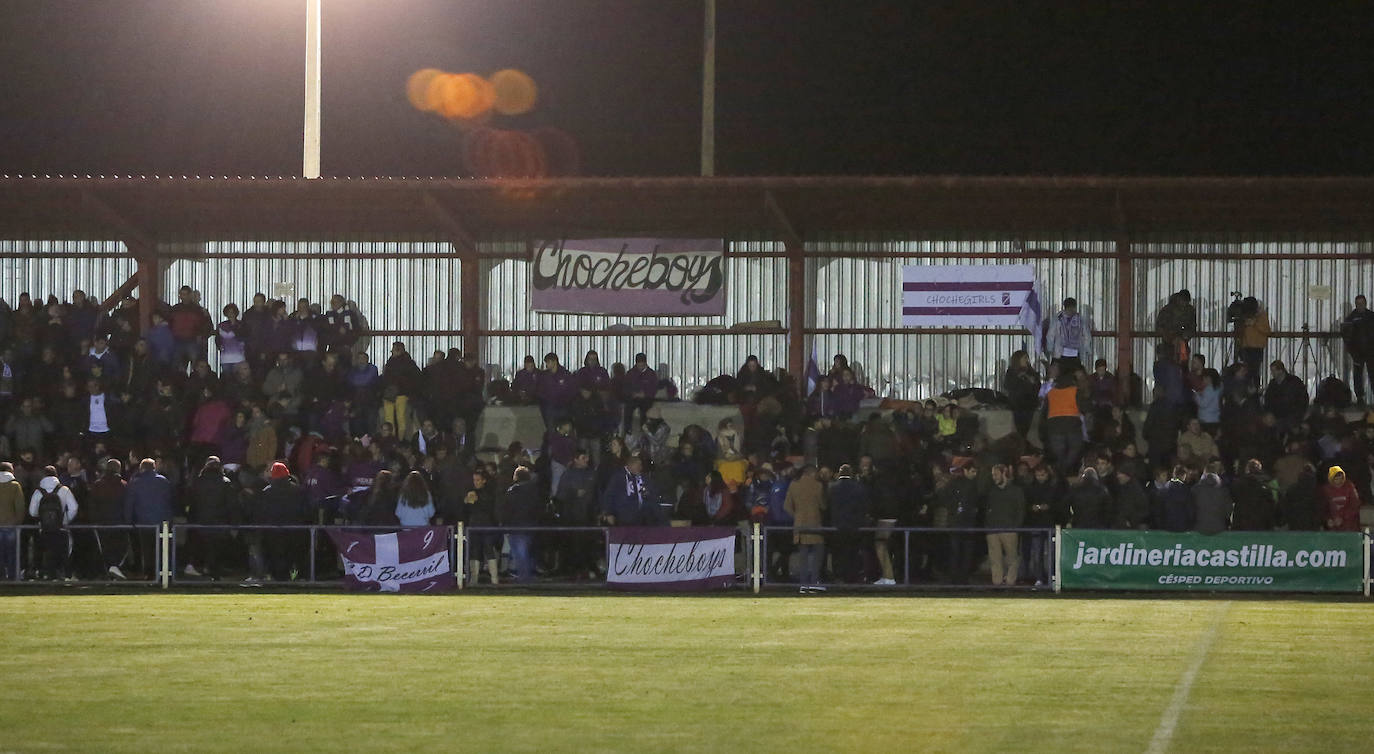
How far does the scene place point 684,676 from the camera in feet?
46.1

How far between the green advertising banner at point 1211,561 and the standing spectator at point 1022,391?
4943 millimetres

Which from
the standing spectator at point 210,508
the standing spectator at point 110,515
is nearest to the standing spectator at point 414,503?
the standing spectator at point 210,508

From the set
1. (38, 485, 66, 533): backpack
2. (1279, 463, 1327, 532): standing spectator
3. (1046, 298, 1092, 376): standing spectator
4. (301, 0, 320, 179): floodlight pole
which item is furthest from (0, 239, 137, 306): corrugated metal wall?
(1279, 463, 1327, 532): standing spectator

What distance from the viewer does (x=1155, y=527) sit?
23500mm

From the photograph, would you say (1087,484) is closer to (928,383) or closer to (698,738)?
(928,383)

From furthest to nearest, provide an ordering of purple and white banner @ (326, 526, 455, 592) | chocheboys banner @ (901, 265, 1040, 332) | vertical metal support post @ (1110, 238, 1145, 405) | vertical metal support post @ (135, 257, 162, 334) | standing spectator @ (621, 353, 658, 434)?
vertical metal support post @ (135, 257, 162, 334), chocheboys banner @ (901, 265, 1040, 332), vertical metal support post @ (1110, 238, 1145, 405), standing spectator @ (621, 353, 658, 434), purple and white banner @ (326, 526, 455, 592)

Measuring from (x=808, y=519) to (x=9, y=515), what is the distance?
1049 cm

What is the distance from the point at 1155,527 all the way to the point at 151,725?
598 inches

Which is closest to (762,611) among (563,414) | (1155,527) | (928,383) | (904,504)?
(904,504)

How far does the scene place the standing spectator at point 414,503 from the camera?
78.7ft

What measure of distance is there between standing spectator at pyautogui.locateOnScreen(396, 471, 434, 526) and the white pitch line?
33.4 feet

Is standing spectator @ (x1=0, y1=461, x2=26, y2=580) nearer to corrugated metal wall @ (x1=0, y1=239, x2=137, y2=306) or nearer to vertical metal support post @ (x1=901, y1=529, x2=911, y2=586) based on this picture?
corrugated metal wall @ (x1=0, y1=239, x2=137, y2=306)

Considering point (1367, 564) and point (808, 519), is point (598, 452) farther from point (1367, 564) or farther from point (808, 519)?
point (1367, 564)

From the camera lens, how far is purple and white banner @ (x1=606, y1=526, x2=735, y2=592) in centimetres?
2295
